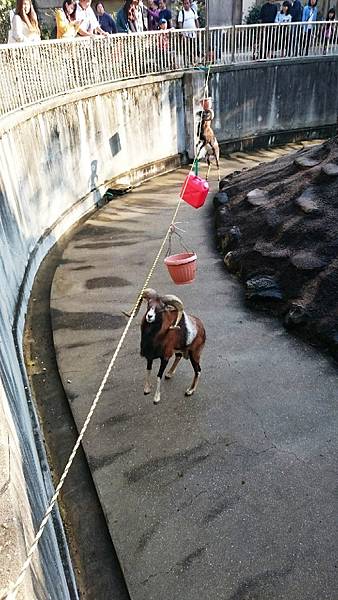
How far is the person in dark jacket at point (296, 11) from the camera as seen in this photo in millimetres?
19062

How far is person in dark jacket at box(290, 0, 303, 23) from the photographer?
19062mm

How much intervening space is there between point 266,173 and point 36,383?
845cm

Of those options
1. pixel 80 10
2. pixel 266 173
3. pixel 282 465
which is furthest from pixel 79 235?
pixel 282 465

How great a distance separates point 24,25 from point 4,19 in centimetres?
494

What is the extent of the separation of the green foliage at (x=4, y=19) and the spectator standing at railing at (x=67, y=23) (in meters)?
1.94

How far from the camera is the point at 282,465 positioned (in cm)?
528

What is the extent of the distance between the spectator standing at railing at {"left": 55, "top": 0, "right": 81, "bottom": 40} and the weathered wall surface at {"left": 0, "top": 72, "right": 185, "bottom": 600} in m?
1.71

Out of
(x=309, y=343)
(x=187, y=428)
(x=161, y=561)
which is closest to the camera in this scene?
(x=161, y=561)

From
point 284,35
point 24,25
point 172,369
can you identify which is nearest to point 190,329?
point 172,369

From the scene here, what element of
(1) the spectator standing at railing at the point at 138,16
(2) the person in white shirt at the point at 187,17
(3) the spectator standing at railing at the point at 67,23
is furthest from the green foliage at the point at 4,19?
(2) the person in white shirt at the point at 187,17

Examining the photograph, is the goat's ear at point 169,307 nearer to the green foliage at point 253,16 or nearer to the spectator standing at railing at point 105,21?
the spectator standing at railing at point 105,21

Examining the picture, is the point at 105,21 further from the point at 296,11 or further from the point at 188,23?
the point at 296,11

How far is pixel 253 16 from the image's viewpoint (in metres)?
22.8

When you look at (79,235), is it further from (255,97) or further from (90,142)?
(255,97)
